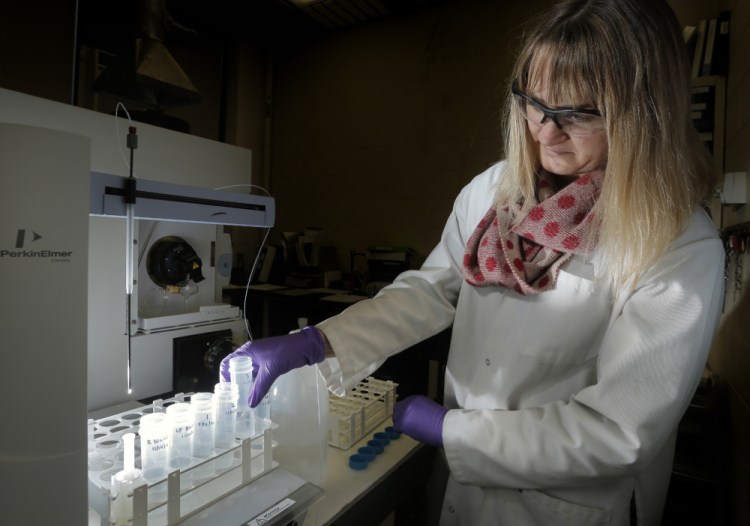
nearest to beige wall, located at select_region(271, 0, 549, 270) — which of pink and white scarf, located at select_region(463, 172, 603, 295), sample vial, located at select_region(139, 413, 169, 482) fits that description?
pink and white scarf, located at select_region(463, 172, 603, 295)

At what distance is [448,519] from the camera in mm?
1026

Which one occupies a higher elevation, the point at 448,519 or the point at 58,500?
the point at 58,500

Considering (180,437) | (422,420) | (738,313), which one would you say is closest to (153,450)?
(180,437)

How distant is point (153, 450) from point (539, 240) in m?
0.80

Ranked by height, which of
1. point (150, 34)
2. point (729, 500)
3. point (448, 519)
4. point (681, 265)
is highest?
point (150, 34)

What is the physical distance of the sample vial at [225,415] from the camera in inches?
33.8

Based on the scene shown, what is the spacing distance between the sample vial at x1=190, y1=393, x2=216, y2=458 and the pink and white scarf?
60 cm

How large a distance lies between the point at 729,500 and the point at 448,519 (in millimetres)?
963

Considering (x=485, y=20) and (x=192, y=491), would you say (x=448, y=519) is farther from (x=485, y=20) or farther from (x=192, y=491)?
(x=485, y=20)

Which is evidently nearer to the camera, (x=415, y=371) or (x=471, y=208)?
(x=471, y=208)

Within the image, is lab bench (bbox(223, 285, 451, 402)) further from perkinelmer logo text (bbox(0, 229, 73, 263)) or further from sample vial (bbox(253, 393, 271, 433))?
perkinelmer logo text (bbox(0, 229, 73, 263))

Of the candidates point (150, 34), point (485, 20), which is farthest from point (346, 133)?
point (150, 34)

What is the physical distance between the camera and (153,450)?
0.75 metres

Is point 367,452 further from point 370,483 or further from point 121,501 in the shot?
point 121,501
